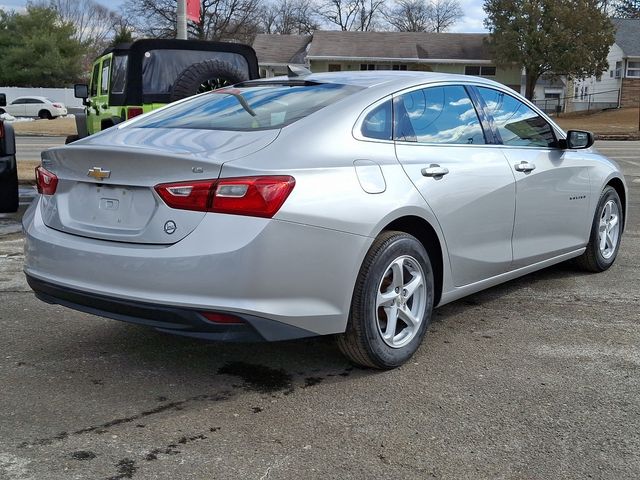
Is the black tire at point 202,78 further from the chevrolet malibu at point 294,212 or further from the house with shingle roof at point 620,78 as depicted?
the house with shingle roof at point 620,78

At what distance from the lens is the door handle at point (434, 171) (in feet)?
13.4

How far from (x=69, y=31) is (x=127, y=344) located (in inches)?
2330

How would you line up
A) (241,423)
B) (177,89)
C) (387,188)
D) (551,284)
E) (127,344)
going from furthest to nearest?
(177,89)
(551,284)
(127,344)
(387,188)
(241,423)

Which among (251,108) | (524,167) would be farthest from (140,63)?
(524,167)

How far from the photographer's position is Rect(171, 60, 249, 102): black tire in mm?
9102

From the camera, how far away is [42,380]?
3826 mm

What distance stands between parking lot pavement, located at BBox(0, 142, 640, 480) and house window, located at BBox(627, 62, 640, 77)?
48.9 meters

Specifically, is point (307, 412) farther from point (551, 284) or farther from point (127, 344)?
point (551, 284)

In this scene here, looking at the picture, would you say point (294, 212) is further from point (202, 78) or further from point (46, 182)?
point (202, 78)

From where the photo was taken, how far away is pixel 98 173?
142 inches

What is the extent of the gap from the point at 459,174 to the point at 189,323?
1.93m

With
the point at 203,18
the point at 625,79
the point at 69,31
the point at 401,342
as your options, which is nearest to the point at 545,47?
the point at 625,79

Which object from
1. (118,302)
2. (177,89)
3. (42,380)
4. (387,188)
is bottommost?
(42,380)

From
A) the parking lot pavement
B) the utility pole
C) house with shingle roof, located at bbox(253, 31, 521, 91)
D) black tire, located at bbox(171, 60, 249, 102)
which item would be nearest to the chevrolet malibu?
the parking lot pavement
